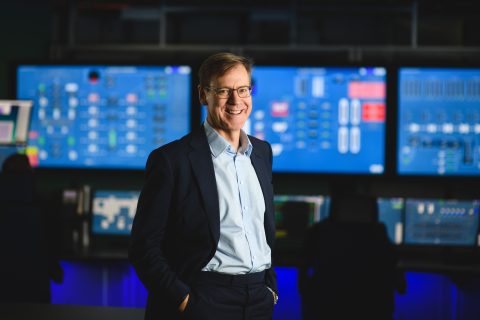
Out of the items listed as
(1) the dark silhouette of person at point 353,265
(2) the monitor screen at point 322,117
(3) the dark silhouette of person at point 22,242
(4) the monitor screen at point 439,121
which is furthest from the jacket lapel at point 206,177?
(4) the monitor screen at point 439,121

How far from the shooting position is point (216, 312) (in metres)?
1.75

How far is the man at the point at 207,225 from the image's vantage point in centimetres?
175

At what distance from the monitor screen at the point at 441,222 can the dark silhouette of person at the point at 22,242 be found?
198 centimetres

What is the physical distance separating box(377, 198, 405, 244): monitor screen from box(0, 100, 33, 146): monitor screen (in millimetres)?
1992

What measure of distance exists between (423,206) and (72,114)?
2078 mm

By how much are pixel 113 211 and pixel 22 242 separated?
0.79 m

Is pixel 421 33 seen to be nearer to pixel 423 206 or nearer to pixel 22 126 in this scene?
pixel 423 206

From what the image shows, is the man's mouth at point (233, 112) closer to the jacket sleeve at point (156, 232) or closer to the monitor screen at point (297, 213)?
the jacket sleeve at point (156, 232)

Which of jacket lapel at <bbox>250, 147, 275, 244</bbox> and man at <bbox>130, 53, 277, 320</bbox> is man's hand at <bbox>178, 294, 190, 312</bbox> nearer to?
man at <bbox>130, 53, 277, 320</bbox>

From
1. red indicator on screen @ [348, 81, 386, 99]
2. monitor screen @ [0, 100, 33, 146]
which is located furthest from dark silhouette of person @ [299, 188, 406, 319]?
monitor screen @ [0, 100, 33, 146]

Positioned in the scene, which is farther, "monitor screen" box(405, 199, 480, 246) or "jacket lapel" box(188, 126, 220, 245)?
"monitor screen" box(405, 199, 480, 246)

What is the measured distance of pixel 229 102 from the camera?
5.90 feet

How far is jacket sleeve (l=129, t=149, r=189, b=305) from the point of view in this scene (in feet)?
5.69

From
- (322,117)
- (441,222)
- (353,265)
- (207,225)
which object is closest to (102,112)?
(322,117)
